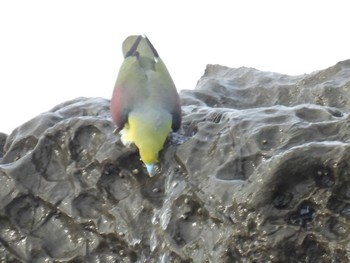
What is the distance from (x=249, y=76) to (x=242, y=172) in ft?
6.97

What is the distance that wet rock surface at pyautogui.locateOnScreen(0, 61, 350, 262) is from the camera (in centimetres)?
384

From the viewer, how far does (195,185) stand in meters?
4.31

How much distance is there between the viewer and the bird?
457 centimetres

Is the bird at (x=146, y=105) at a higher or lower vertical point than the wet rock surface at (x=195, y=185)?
higher

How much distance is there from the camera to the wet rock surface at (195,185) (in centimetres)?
384

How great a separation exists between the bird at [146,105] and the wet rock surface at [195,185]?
0.10 m

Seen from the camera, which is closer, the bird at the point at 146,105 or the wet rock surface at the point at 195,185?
the wet rock surface at the point at 195,185

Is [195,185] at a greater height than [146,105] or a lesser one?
lesser

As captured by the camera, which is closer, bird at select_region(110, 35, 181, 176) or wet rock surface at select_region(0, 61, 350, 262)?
wet rock surface at select_region(0, 61, 350, 262)

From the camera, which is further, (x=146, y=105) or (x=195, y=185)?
(x=146, y=105)

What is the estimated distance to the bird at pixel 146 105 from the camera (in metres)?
4.57

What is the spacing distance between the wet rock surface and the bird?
0.10 metres

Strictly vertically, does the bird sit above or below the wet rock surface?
above

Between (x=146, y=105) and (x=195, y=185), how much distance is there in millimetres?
633
